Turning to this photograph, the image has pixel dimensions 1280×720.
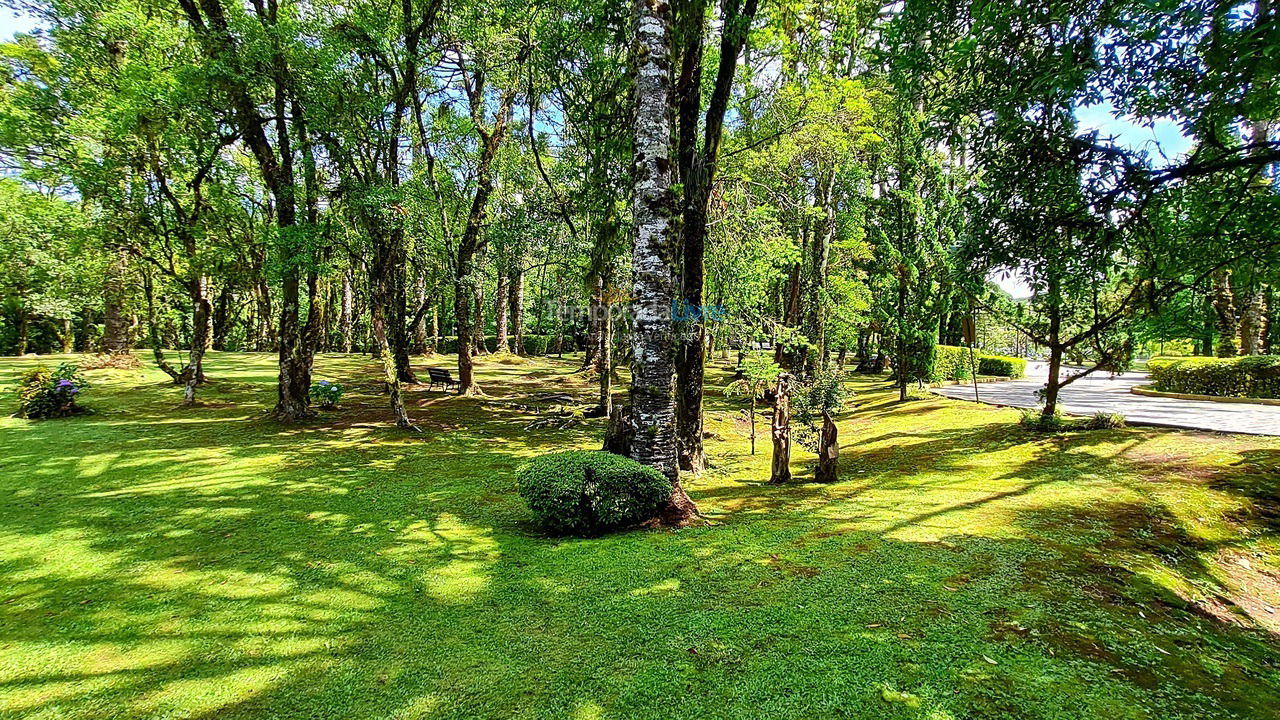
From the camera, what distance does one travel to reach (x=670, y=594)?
156 inches

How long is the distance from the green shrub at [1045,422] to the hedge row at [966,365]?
9.36 meters

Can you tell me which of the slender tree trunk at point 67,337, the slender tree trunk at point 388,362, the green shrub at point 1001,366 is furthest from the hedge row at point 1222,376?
the slender tree trunk at point 67,337

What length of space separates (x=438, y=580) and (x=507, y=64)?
1286cm

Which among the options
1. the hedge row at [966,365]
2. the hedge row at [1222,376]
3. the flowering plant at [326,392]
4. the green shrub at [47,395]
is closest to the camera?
the green shrub at [47,395]

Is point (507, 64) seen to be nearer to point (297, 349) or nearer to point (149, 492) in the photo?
point (297, 349)

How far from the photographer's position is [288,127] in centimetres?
1113

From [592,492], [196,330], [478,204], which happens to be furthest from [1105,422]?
[196,330]

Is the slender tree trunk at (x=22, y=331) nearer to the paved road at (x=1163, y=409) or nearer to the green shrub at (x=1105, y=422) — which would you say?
the green shrub at (x=1105, y=422)

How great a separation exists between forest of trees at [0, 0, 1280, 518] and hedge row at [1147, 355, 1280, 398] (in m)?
1.88

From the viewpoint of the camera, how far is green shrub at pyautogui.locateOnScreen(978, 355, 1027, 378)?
2322cm

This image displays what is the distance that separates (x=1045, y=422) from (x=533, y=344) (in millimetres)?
33726

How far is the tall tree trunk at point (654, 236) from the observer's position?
18.9 ft

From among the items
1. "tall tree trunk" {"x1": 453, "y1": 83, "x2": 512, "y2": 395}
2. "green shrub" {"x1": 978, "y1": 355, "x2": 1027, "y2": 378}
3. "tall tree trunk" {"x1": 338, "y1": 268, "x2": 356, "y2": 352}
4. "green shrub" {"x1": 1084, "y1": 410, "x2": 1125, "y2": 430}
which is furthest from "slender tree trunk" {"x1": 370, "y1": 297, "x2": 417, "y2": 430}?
"green shrub" {"x1": 978, "y1": 355, "x2": 1027, "y2": 378}

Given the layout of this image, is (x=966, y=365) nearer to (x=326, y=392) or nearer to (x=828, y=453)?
(x=828, y=453)
